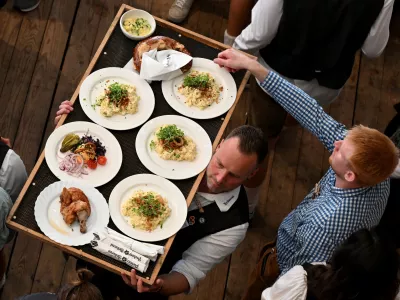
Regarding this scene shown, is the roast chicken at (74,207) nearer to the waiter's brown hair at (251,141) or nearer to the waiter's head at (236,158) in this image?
the waiter's head at (236,158)

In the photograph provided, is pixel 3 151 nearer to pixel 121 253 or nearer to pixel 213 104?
pixel 121 253

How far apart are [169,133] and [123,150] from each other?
0.80 ft

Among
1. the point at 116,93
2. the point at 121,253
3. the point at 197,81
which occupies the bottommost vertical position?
the point at 121,253

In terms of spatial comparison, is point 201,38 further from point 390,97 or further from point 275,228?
point 390,97

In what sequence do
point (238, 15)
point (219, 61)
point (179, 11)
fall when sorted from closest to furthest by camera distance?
point (219, 61)
point (238, 15)
point (179, 11)

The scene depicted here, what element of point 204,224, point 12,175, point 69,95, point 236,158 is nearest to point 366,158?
point 236,158

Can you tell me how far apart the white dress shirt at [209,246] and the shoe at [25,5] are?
7.79 feet

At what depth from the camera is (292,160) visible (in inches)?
176

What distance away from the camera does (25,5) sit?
4.65 m

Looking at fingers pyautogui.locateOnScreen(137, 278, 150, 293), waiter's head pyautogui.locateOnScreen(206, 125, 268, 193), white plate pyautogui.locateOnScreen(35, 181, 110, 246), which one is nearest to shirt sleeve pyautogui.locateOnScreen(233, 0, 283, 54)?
waiter's head pyautogui.locateOnScreen(206, 125, 268, 193)

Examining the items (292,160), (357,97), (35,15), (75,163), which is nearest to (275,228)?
(292,160)

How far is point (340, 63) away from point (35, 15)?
7.91 ft

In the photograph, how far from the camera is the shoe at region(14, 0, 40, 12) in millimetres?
4641

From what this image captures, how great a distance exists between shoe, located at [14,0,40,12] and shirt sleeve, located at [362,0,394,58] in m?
2.54
